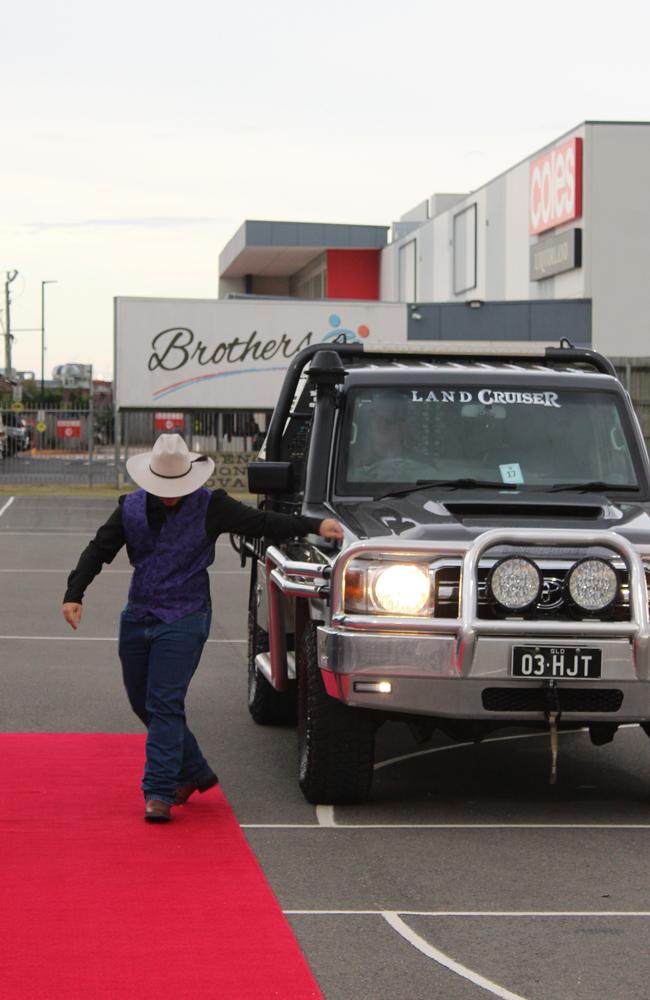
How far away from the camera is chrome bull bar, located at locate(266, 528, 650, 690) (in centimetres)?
726

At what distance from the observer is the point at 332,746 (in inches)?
305

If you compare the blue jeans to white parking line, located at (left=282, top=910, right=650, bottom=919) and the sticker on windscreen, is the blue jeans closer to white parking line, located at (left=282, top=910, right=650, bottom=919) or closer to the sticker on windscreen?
white parking line, located at (left=282, top=910, right=650, bottom=919)

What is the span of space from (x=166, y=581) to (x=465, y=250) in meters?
54.3

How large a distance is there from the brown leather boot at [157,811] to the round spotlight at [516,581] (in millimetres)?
1738

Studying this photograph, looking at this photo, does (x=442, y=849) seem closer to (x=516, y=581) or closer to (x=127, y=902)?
(x=516, y=581)

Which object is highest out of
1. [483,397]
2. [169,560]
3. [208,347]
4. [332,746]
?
[208,347]

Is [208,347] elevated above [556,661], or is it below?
above

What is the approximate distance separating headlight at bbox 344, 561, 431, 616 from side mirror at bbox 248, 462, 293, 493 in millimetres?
1287

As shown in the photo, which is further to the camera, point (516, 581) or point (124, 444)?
point (124, 444)

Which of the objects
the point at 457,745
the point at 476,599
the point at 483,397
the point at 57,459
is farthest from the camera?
the point at 57,459

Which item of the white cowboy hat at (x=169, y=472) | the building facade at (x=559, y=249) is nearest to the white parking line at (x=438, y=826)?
the white cowboy hat at (x=169, y=472)

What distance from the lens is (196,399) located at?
4362cm

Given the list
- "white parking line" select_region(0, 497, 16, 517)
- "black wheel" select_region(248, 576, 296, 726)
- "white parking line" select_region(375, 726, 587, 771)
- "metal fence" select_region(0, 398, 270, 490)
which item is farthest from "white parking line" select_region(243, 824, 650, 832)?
"metal fence" select_region(0, 398, 270, 490)

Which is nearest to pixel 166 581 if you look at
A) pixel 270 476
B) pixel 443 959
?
pixel 270 476
